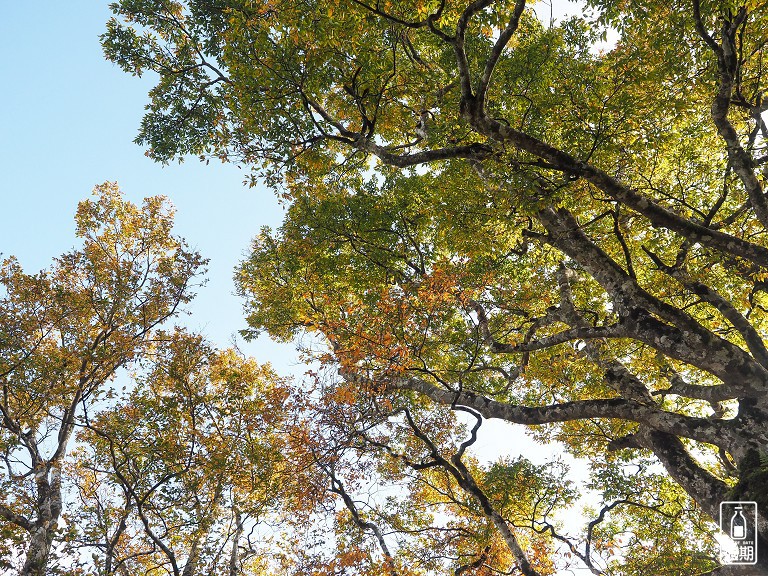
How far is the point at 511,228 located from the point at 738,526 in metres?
6.16

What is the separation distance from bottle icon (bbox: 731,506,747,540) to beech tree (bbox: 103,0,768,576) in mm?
247

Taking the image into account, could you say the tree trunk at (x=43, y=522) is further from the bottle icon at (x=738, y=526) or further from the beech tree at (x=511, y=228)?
the bottle icon at (x=738, y=526)

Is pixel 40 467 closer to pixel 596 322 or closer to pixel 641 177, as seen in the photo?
pixel 596 322

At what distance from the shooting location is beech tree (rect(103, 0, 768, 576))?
25.5ft

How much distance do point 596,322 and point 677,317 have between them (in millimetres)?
2906

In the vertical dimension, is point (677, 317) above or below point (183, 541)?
above

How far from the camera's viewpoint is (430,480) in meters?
14.4

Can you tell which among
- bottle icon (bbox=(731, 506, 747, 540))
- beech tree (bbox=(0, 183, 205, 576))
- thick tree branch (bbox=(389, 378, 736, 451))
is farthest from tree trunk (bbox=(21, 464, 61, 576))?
bottle icon (bbox=(731, 506, 747, 540))

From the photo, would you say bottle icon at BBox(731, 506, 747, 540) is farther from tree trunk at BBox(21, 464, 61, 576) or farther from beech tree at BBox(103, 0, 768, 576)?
tree trunk at BBox(21, 464, 61, 576)

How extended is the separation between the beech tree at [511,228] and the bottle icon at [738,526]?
247 millimetres

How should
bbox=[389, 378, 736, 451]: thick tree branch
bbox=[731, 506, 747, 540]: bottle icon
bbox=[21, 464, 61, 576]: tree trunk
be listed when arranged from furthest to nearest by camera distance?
bbox=[21, 464, 61, 576]: tree trunk → bbox=[389, 378, 736, 451]: thick tree branch → bbox=[731, 506, 747, 540]: bottle icon

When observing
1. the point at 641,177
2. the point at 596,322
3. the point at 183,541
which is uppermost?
the point at 641,177

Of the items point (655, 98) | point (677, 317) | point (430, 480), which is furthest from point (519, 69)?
point (430, 480)

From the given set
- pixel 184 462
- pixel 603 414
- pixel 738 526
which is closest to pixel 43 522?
pixel 184 462
